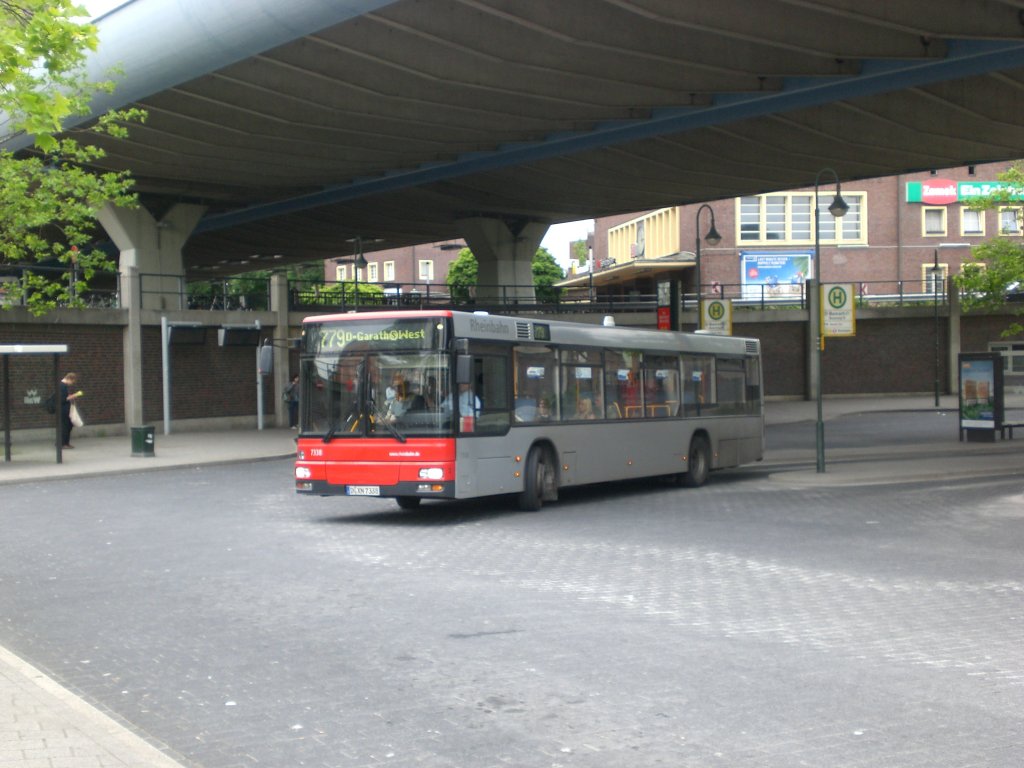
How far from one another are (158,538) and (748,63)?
1636 centimetres

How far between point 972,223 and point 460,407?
221 feet

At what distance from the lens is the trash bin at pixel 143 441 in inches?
1101

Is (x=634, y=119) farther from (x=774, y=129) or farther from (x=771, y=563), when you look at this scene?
(x=771, y=563)

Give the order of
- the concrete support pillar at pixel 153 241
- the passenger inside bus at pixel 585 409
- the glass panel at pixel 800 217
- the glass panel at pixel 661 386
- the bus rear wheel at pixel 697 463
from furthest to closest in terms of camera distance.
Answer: the glass panel at pixel 800 217 < the concrete support pillar at pixel 153 241 < the bus rear wheel at pixel 697 463 < the glass panel at pixel 661 386 < the passenger inside bus at pixel 585 409

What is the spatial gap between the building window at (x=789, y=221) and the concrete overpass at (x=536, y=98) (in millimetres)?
27520

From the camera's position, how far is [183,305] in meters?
39.4

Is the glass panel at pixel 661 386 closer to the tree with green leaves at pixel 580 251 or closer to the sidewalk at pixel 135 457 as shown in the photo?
the sidewalk at pixel 135 457

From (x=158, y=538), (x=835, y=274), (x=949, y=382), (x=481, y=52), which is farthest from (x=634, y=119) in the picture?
(x=835, y=274)

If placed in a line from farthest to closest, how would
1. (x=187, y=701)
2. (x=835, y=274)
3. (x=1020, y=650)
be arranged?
1. (x=835, y=274)
2. (x=1020, y=650)
3. (x=187, y=701)

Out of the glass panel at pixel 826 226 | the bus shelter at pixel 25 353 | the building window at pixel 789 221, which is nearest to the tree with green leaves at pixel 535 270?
the building window at pixel 789 221

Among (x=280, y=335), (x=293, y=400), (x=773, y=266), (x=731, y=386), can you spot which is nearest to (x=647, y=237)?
(x=773, y=266)

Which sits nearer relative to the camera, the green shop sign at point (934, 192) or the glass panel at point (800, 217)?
the green shop sign at point (934, 192)

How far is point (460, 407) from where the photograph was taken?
1600 centimetres

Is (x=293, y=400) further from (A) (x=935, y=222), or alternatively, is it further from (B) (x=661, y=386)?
(A) (x=935, y=222)
